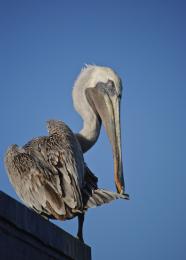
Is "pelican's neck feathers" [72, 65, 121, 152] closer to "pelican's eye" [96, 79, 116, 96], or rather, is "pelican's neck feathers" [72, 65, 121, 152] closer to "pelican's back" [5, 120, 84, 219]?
"pelican's eye" [96, 79, 116, 96]

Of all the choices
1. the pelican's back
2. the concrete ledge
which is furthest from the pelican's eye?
the concrete ledge

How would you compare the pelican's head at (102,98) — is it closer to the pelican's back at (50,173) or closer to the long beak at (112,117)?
the long beak at (112,117)

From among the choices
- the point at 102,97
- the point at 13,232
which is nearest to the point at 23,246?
the point at 13,232

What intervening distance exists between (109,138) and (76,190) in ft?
7.23

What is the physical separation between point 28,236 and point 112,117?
3.85 meters

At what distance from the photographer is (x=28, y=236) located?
476 cm

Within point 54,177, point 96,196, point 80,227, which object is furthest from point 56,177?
point 80,227

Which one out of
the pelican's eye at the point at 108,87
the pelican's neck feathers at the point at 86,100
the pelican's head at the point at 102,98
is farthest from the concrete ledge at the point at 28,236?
the pelican's eye at the point at 108,87

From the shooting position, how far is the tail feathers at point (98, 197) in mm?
6285

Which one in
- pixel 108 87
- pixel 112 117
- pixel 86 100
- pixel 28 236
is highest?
pixel 108 87

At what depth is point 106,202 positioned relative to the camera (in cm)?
625

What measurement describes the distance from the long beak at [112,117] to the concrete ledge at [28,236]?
85.4 inches

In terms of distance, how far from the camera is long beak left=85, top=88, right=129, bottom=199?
7977 millimetres

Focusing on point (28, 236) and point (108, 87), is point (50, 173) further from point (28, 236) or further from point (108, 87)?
point (108, 87)
